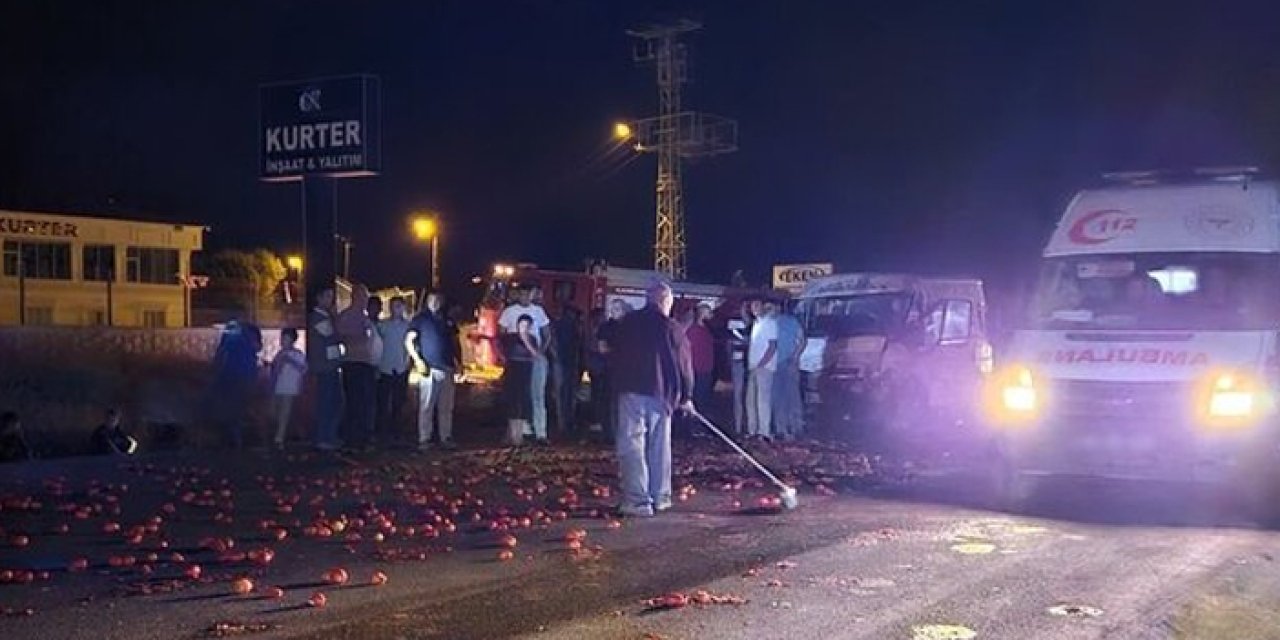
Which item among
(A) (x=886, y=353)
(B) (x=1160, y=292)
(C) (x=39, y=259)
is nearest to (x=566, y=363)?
(A) (x=886, y=353)

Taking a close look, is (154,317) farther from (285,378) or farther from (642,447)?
(642,447)

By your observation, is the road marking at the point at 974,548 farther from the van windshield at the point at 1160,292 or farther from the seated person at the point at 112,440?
the seated person at the point at 112,440

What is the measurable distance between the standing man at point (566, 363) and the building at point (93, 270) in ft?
98.1

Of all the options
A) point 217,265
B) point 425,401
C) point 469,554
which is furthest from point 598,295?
point 217,265

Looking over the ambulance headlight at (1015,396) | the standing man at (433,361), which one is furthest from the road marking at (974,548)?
the standing man at (433,361)

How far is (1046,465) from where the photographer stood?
12.7 meters

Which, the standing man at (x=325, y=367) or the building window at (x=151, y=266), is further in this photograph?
the building window at (x=151, y=266)

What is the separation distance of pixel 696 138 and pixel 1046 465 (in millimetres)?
44454

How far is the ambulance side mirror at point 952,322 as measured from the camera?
22.8 metres

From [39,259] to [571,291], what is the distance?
28.7 meters

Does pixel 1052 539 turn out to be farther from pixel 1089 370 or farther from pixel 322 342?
pixel 322 342

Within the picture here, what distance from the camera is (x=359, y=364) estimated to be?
16375 mm

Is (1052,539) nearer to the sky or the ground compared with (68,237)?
nearer to the ground

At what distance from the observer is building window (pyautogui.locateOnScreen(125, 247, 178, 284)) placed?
54597 millimetres
